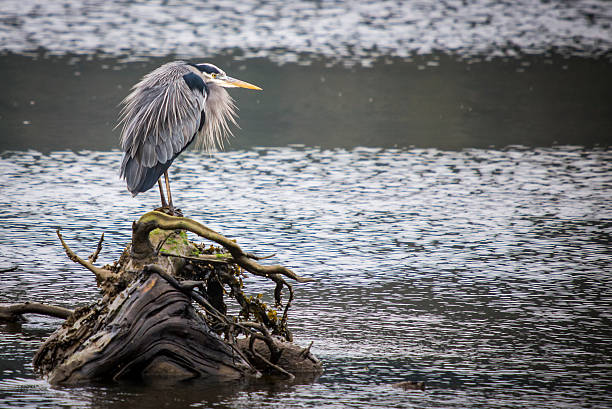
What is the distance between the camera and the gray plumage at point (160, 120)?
8.23m

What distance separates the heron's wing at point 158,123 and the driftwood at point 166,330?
1.66 m

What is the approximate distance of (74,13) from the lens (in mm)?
27547

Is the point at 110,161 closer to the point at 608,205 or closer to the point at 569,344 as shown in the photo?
the point at 608,205

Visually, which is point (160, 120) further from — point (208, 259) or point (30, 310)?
point (208, 259)

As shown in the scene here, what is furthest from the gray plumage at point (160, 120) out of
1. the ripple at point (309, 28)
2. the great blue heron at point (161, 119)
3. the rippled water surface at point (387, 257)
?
the ripple at point (309, 28)

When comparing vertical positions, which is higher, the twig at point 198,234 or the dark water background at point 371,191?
the twig at point 198,234

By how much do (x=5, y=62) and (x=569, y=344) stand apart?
16.6 m

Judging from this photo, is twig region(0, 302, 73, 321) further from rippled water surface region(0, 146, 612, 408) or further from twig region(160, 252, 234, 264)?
twig region(160, 252, 234, 264)

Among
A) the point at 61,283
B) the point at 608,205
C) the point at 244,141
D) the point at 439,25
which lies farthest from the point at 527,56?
the point at 61,283

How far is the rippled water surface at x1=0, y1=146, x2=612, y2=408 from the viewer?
20.2 ft

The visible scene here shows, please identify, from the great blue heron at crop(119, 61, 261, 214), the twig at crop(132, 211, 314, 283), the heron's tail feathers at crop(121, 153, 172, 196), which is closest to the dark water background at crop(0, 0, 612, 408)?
the twig at crop(132, 211, 314, 283)

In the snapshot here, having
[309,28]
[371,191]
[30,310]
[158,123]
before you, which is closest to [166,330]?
[30,310]

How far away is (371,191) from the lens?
12.2 meters

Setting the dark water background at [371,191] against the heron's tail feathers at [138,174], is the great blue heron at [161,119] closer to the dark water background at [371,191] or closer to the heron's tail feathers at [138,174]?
the heron's tail feathers at [138,174]
